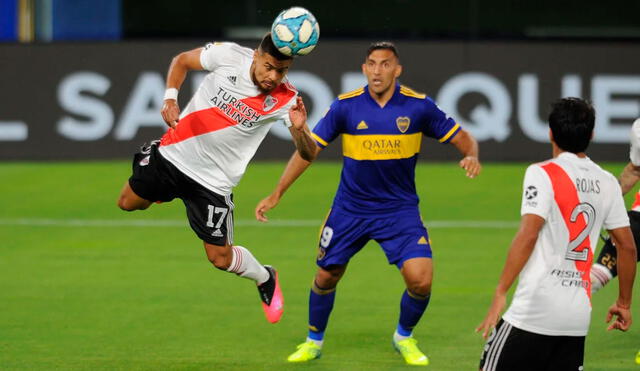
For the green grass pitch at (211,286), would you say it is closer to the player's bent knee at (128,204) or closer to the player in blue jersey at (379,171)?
the player in blue jersey at (379,171)

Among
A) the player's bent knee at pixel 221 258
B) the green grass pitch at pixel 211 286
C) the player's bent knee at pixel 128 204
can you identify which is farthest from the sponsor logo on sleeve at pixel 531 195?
the player's bent knee at pixel 128 204

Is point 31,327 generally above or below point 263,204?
below

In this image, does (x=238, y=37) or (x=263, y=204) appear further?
(x=238, y=37)

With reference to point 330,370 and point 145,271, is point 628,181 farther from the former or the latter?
point 145,271

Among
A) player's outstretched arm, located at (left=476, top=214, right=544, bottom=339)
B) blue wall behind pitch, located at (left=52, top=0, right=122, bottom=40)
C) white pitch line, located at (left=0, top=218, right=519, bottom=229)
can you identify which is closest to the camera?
player's outstretched arm, located at (left=476, top=214, right=544, bottom=339)

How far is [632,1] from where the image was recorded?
61.1 feet

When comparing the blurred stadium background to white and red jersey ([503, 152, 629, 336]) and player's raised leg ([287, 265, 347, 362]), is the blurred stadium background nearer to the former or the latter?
player's raised leg ([287, 265, 347, 362])

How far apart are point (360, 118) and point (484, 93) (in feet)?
31.4

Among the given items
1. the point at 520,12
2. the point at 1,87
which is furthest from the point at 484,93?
the point at 1,87

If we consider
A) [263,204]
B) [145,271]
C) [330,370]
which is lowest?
[145,271]

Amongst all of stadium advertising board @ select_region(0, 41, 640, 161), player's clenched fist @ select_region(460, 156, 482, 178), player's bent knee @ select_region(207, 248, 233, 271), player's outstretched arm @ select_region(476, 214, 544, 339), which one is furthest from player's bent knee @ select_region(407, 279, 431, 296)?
stadium advertising board @ select_region(0, 41, 640, 161)

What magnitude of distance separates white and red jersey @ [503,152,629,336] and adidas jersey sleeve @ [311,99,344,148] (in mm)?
2710

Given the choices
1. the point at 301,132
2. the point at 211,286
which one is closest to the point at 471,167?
the point at 301,132

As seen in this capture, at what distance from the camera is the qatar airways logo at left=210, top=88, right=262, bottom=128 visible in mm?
7738
